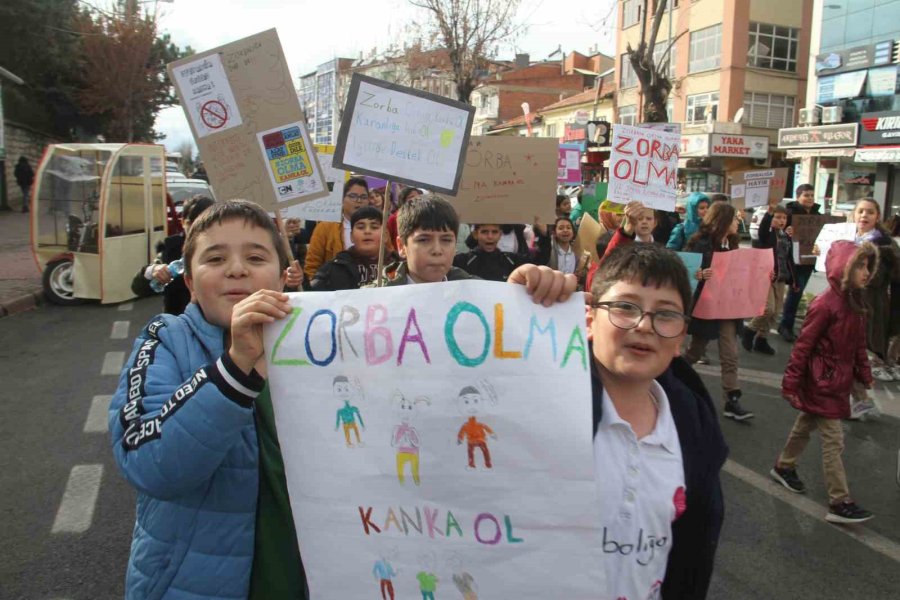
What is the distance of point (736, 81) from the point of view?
3641 cm

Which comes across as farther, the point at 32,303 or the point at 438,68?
the point at 438,68

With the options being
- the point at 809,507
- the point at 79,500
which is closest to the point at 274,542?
the point at 79,500

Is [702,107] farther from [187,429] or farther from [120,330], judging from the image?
[187,429]

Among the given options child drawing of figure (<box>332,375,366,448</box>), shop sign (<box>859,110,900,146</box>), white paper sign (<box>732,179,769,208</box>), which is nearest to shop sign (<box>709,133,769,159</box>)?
shop sign (<box>859,110,900,146</box>)

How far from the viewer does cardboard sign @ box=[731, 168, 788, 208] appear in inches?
385

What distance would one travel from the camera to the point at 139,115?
116ft

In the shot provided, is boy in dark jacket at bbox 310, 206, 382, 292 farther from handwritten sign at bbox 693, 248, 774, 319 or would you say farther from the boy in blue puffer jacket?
handwritten sign at bbox 693, 248, 774, 319

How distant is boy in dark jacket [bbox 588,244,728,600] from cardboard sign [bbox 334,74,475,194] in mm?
1501

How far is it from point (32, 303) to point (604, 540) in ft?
35.4

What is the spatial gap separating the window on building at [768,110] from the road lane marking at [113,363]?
3583 centimetres

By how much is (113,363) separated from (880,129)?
28640mm

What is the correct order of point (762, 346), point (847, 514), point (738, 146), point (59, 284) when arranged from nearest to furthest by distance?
point (847, 514) < point (762, 346) < point (59, 284) < point (738, 146)

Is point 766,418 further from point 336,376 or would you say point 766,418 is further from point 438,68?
point 438,68

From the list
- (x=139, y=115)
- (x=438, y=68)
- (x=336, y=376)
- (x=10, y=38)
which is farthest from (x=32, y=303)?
(x=139, y=115)
